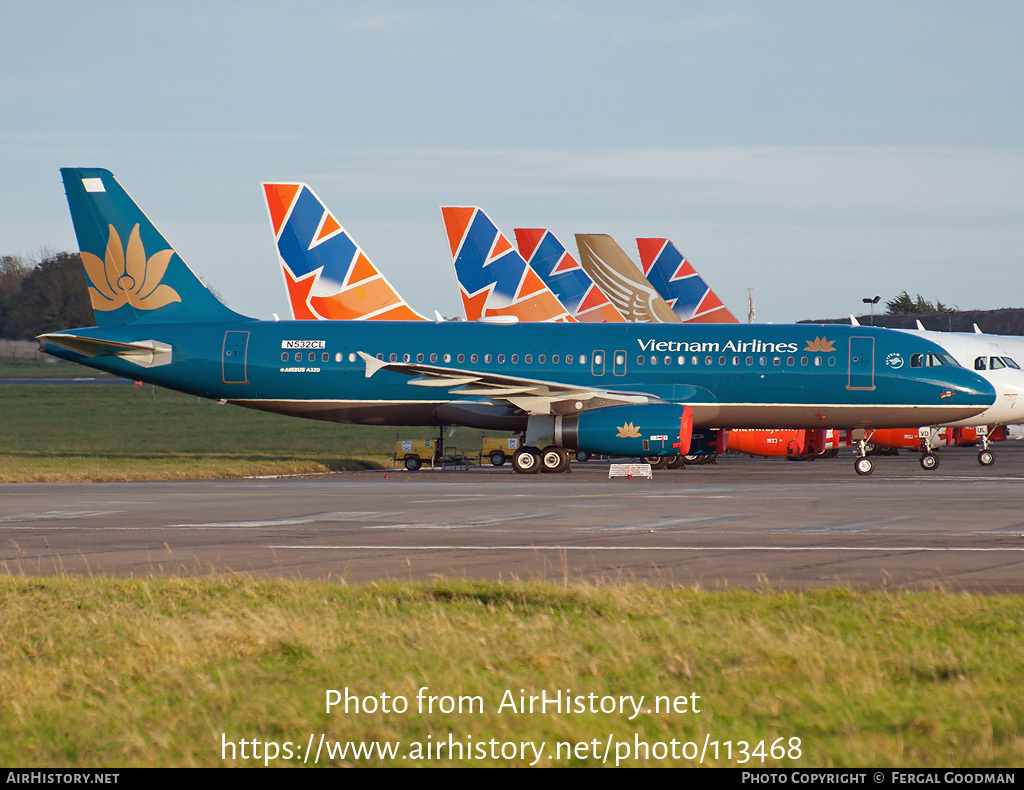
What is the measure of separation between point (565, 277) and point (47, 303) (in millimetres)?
81609

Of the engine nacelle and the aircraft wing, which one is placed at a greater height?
the aircraft wing

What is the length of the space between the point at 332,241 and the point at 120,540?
2867cm

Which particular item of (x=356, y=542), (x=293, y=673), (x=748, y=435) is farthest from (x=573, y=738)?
(x=748, y=435)

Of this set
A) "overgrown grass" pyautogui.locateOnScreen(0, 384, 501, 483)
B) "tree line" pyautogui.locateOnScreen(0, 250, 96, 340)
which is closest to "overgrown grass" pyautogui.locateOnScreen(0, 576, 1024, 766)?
"overgrown grass" pyautogui.locateOnScreen(0, 384, 501, 483)

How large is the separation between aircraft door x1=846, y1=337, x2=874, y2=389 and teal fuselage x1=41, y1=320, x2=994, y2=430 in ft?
0.10

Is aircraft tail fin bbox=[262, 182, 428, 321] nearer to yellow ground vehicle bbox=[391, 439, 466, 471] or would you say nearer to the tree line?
yellow ground vehicle bbox=[391, 439, 466, 471]

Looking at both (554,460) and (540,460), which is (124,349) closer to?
(540,460)

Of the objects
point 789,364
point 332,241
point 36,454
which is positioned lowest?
point 36,454

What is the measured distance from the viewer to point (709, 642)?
31.6 feet

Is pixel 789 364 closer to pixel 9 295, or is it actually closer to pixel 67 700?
pixel 67 700

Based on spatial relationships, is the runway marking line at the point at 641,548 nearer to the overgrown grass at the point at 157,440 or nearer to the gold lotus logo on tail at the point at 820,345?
the overgrown grass at the point at 157,440

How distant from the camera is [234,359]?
38281 mm

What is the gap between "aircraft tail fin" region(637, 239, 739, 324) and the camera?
198 ft

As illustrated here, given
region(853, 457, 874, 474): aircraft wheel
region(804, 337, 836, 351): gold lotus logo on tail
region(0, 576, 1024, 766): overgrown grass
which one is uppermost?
region(804, 337, 836, 351): gold lotus logo on tail
